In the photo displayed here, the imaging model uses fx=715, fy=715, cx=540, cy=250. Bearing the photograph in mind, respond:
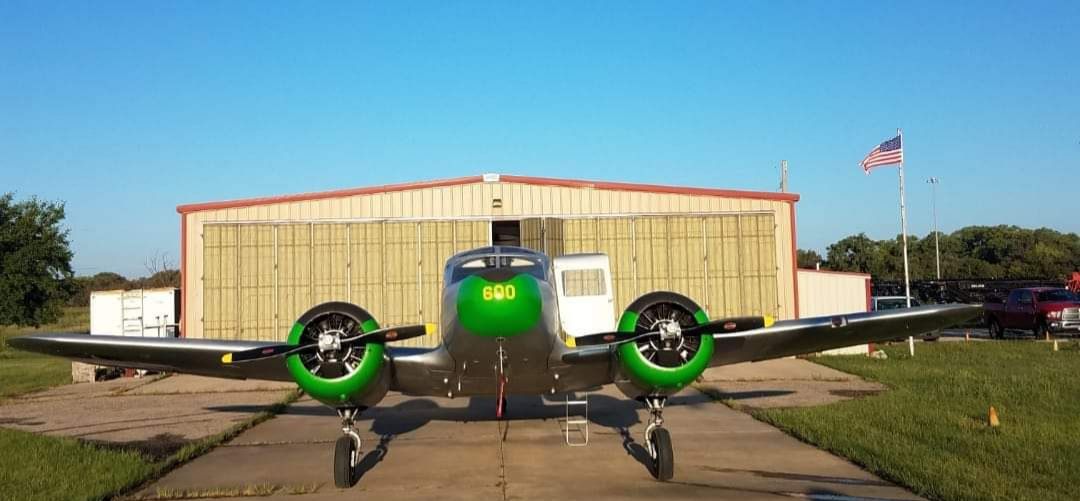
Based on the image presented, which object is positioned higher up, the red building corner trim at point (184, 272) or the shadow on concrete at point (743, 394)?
the red building corner trim at point (184, 272)

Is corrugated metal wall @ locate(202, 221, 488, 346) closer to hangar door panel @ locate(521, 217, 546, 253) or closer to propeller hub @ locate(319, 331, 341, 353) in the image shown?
hangar door panel @ locate(521, 217, 546, 253)

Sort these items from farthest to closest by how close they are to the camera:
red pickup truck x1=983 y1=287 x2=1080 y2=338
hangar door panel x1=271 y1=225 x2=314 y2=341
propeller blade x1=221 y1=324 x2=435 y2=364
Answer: red pickup truck x1=983 y1=287 x2=1080 y2=338 → hangar door panel x1=271 y1=225 x2=314 y2=341 → propeller blade x1=221 y1=324 x2=435 y2=364

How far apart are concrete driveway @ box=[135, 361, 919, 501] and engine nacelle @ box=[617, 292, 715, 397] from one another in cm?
126

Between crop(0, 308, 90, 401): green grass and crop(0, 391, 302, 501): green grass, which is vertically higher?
crop(0, 391, 302, 501): green grass

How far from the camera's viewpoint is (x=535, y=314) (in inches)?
303

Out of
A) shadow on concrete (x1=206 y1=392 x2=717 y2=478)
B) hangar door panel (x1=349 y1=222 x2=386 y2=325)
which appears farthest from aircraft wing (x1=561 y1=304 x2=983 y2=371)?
hangar door panel (x1=349 y1=222 x2=386 y2=325)

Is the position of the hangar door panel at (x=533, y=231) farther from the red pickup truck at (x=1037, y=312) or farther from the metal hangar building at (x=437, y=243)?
the red pickup truck at (x=1037, y=312)

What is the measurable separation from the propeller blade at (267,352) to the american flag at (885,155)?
21.1 m

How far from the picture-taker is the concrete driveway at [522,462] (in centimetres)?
834

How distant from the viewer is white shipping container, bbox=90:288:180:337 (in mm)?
23797

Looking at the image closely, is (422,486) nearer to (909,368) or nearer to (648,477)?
(648,477)

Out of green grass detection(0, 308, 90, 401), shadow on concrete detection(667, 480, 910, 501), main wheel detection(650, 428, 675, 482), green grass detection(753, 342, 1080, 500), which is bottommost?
green grass detection(0, 308, 90, 401)

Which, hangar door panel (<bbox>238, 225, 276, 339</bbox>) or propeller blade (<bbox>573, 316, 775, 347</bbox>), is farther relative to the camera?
hangar door panel (<bbox>238, 225, 276, 339</bbox>)

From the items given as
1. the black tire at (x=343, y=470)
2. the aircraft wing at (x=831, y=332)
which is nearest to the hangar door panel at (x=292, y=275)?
the black tire at (x=343, y=470)
